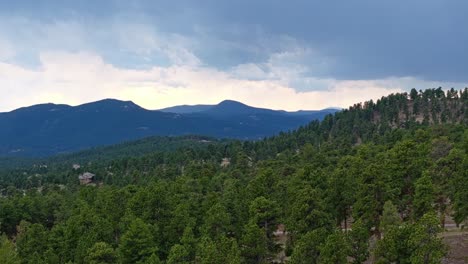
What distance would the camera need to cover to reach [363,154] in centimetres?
7275

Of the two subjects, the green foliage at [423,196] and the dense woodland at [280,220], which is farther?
the green foliage at [423,196]

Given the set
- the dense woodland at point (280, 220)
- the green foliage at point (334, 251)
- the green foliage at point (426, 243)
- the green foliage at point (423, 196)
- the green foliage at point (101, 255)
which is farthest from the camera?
the green foliage at point (423, 196)

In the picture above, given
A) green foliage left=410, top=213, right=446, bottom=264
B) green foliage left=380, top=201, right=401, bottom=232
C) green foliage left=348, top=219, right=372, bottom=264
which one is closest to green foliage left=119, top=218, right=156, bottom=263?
green foliage left=348, top=219, right=372, bottom=264

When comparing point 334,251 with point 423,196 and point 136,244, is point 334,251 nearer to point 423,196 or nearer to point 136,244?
point 423,196

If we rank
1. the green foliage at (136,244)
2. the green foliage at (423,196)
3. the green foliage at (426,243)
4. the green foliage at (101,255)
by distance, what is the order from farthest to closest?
1. the green foliage at (136,244)
2. the green foliage at (423,196)
3. the green foliage at (101,255)
4. the green foliage at (426,243)

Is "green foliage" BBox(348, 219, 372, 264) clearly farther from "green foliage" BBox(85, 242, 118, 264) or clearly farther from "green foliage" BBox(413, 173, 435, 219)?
"green foliage" BBox(85, 242, 118, 264)

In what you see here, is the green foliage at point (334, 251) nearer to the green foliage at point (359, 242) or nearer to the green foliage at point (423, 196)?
the green foliage at point (359, 242)

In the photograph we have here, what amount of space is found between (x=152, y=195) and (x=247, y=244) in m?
17.0

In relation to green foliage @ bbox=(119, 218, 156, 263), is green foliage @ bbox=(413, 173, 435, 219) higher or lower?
higher

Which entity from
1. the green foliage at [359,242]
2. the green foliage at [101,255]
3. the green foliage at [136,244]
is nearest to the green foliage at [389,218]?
the green foliage at [359,242]

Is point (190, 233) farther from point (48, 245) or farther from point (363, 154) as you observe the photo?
point (363, 154)

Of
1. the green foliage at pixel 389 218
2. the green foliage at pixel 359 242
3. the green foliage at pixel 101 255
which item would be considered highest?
the green foliage at pixel 389 218

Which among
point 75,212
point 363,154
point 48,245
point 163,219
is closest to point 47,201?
point 75,212

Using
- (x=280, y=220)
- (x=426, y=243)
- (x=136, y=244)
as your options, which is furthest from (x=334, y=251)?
(x=136, y=244)
